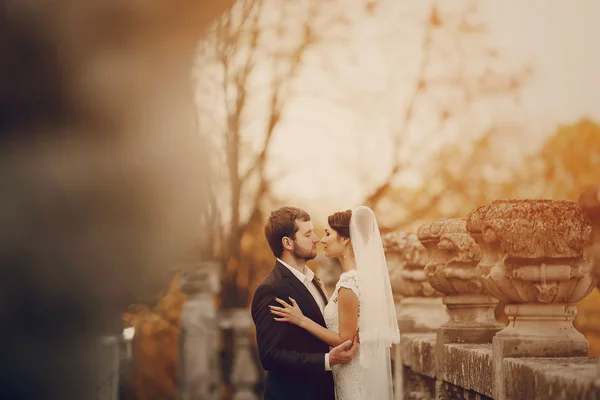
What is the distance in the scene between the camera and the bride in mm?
4785

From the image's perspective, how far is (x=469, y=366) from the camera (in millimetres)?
4832

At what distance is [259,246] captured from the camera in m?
15.3

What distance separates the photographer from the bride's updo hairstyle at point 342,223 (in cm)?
505

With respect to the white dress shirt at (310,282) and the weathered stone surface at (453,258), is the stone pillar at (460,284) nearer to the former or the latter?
the weathered stone surface at (453,258)

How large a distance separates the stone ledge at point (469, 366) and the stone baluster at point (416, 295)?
1761mm

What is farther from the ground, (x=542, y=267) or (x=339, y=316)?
(x=542, y=267)

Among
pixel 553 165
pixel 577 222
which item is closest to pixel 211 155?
pixel 553 165

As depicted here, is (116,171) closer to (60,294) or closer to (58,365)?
(60,294)

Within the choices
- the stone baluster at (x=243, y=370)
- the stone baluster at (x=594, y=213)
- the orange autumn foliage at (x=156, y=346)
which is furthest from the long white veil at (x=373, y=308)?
the orange autumn foliage at (x=156, y=346)

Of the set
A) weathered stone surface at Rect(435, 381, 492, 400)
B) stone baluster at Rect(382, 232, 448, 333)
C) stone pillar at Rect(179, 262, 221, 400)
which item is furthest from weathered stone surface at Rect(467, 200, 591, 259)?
stone pillar at Rect(179, 262, 221, 400)

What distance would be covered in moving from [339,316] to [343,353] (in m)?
0.20

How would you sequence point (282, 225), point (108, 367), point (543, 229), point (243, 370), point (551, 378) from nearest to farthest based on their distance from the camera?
point (551, 378)
point (543, 229)
point (282, 225)
point (243, 370)
point (108, 367)

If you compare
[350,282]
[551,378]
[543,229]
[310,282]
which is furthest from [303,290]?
[551,378]

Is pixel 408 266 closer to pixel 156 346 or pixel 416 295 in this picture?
pixel 416 295
